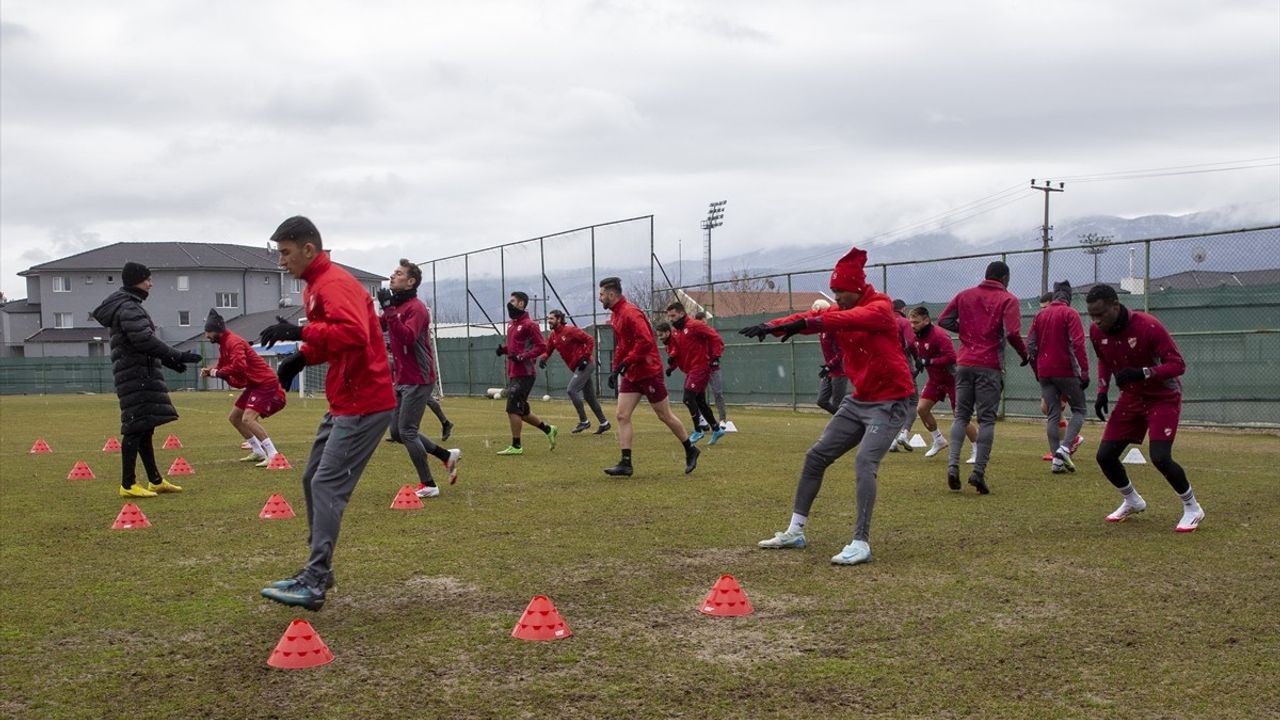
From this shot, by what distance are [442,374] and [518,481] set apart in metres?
29.3

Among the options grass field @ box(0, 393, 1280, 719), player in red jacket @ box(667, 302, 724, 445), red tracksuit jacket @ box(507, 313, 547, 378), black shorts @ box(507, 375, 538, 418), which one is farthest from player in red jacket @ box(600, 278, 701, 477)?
player in red jacket @ box(667, 302, 724, 445)

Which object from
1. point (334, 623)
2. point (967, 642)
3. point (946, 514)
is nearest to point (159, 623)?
point (334, 623)

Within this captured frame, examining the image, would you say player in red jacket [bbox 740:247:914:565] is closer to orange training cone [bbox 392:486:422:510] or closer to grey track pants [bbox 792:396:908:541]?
grey track pants [bbox 792:396:908:541]

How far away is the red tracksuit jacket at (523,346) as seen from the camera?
15184mm

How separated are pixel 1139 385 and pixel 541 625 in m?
5.24

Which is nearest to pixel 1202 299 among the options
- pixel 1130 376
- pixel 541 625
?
pixel 1130 376

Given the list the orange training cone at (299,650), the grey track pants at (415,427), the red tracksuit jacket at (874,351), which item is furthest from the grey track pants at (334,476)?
the grey track pants at (415,427)

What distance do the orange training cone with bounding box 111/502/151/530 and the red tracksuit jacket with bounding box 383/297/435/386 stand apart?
9.35 feet

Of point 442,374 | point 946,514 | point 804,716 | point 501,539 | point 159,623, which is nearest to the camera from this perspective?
point 804,716

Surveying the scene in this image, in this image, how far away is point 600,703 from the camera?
14.5 ft

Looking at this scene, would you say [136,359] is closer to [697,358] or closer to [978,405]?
[978,405]

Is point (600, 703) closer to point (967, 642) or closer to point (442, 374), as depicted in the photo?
point (967, 642)

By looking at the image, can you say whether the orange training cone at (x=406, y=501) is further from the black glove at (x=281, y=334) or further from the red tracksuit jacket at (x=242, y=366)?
the black glove at (x=281, y=334)

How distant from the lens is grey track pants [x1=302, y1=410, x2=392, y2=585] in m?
5.95
